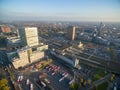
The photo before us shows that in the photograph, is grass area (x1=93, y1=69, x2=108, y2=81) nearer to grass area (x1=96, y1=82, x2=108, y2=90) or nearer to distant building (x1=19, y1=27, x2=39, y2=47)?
grass area (x1=96, y1=82, x2=108, y2=90)

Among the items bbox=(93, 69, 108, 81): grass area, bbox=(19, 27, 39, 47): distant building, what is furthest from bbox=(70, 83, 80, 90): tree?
bbox=(19, 27, 39, 47): distant building

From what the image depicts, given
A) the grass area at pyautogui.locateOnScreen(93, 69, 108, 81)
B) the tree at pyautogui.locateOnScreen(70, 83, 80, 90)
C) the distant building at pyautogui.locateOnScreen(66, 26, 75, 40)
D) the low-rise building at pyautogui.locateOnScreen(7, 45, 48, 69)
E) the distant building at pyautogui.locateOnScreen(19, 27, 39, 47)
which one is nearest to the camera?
the tree at pyautogui.locateOnScreen(70, 83, 80, 90)

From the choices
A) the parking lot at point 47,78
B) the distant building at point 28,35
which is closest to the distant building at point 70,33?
the distant building at point 28,35

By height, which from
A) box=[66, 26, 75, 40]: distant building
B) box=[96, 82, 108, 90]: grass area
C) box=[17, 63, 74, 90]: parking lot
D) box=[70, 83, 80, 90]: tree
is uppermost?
box=[66, 26, 75, 40]: distant building

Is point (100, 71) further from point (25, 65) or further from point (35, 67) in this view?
point (25, 65)

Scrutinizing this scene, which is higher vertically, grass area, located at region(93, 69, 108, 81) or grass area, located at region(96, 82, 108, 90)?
grass area, located at region(93, 69, 108, 81)

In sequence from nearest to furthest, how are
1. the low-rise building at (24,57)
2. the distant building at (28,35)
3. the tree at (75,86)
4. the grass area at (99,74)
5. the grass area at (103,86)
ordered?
the tree at (75,86) < the grass area at (103,86) < the grass area at (99,74) < the low-rise building at (24,57) < the distant building at (28,35)

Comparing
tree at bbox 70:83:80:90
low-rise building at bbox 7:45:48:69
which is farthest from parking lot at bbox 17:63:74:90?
low-rise building at bbox 7:45:48:69

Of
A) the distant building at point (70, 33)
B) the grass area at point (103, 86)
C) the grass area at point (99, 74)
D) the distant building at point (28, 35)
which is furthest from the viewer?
the distant building at point (70, 33)

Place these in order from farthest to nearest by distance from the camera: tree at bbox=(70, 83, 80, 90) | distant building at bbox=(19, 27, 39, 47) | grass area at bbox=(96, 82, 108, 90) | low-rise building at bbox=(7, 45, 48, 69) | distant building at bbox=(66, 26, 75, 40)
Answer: distant building at bbox=(66, 26, 75, 40), distant building at bbox=(19, 27, 39, 47), low-rise building at bbox=(7, 45, 48, 69), grass area at bbox=(96, 82, 108, 90), tree at bbox=(70, 83, 80, 90)

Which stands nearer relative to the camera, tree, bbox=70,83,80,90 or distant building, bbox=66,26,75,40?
tree, bbox=70,83,80,90

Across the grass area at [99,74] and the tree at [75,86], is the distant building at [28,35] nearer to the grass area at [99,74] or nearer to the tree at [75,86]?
the tree at [75,86]
